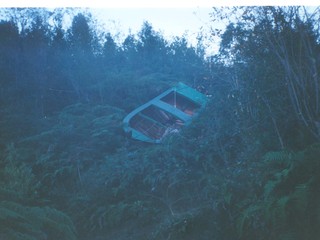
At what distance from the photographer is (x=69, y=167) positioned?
514 cm

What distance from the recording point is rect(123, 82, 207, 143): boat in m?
5.52

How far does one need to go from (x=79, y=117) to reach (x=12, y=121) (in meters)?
0.92

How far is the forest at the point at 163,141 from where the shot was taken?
402 cm

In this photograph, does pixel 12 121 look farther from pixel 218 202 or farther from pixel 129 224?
pixel 218 202

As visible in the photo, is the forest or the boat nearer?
the forest

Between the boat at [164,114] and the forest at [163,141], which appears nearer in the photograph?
the forest at [163,141]

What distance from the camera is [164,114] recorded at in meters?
5.68

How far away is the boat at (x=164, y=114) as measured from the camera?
5.52 meters

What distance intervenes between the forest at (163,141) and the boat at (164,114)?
0.36 ft

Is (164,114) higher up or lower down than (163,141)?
higher up

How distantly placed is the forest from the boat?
11cm

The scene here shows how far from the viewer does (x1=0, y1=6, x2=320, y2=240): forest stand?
4023 mm

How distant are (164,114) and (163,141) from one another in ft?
1.62

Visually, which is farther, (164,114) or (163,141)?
(164,114)
